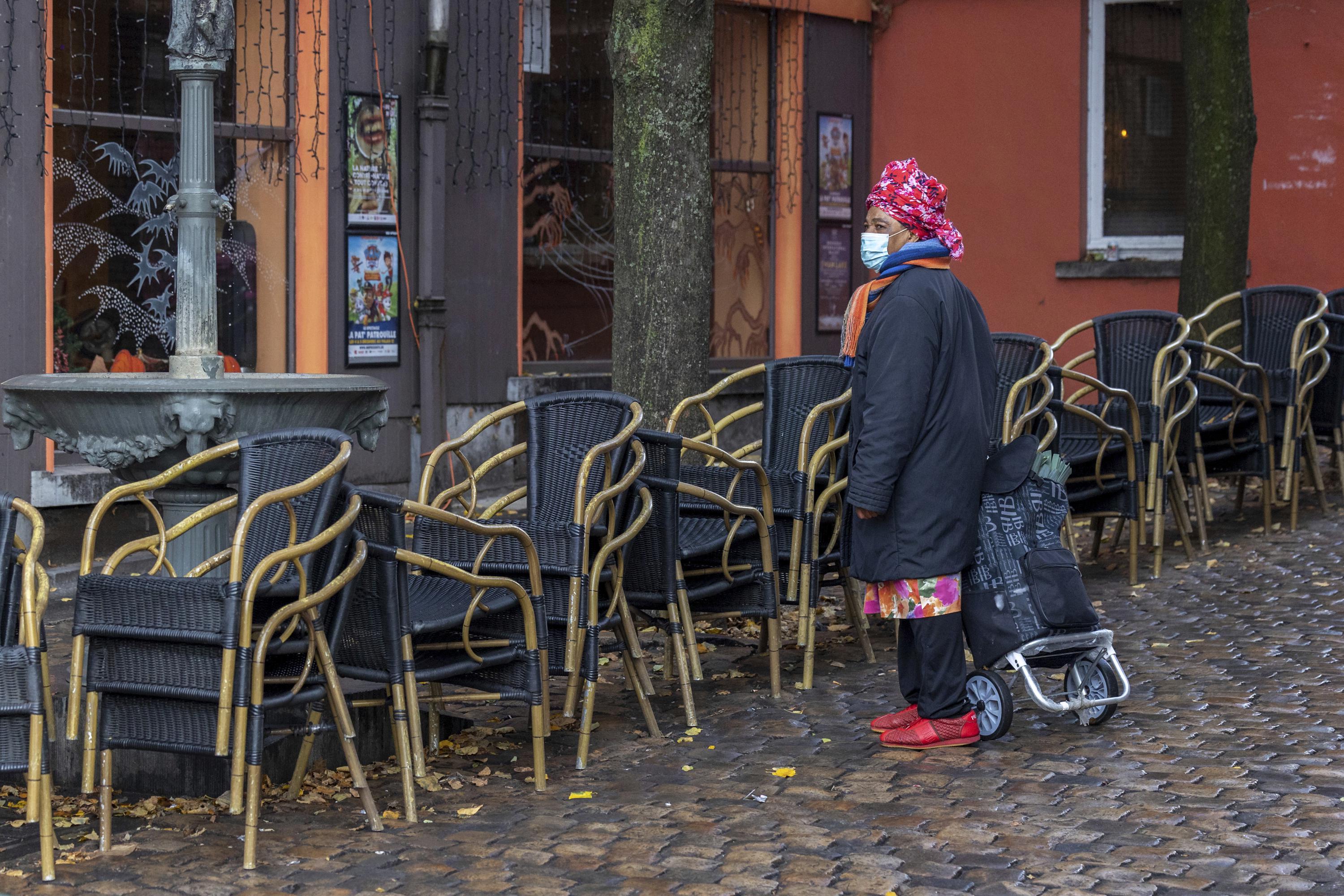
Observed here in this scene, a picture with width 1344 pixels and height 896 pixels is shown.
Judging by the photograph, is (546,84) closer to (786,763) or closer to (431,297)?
(431,297)

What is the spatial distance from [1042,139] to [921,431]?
29.3 feet

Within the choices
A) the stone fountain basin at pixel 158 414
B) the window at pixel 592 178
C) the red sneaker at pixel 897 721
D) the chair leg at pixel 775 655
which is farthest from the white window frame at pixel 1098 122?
the stone fountain basin at pixel 158 414

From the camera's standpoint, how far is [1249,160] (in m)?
10.5

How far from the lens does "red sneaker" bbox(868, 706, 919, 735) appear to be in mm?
5359

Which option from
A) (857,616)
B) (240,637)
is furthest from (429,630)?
(857,616)

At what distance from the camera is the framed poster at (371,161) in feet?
33.5

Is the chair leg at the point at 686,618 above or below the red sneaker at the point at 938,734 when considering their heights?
above

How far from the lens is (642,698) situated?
5352 millimetres

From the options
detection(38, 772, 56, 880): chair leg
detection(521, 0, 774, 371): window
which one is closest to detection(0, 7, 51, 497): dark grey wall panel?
detection(521, 0, 774, 371): window

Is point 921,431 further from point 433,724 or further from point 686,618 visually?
point 433,724

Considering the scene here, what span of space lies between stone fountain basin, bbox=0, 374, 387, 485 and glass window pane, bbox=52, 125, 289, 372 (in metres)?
3.42

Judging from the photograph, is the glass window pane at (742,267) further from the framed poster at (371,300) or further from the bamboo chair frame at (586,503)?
the bamboo chair frame at (586,503)

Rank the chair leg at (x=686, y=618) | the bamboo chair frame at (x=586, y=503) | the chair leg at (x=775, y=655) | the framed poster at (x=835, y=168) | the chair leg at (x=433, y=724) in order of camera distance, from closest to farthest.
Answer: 1. the bamboo chair frame at (x=586, y=503)
2. the chair leg at (x=433, y=724)
3. the chair leg at (x=686, y=618)
4. the chair leg at (x=775, y=655)
5. the framed poster at (x=835, y=168)

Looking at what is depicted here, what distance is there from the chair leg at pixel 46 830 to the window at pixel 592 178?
7.61 m
